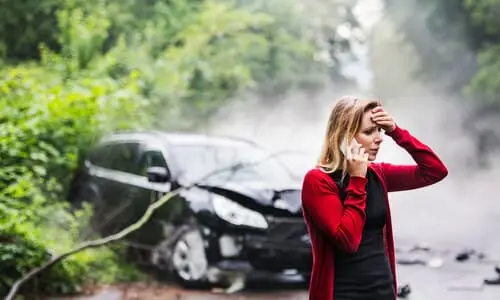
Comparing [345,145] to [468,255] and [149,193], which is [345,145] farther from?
[149,193]

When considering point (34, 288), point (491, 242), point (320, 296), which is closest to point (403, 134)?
point (320, 296)

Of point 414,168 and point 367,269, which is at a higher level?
point 414,168

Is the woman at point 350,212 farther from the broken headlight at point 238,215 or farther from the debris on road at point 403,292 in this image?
the broken headlight at point 238,215

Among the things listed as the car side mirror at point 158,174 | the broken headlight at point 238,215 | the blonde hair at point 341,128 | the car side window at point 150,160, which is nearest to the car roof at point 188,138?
the car side window at point 150,160

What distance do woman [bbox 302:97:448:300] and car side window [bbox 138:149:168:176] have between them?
3300 mm

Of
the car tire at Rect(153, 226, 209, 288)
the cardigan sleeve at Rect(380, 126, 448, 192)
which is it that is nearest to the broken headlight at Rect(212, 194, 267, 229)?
the car tire at Rect(153, 226, 209, 288)

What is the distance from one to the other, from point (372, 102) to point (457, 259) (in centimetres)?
281

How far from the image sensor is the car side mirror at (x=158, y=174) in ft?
16.5

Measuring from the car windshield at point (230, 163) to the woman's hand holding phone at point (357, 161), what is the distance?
296cm

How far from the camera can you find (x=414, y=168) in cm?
209

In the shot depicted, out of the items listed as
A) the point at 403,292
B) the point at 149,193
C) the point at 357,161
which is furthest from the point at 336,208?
the point at 149,193

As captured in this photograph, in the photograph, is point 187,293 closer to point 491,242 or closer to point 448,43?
point 491,242

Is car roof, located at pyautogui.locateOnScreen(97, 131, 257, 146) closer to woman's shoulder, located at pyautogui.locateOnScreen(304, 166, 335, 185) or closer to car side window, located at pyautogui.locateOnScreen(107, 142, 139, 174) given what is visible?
car side window, located at pyautogui.locateOnScreen(107, 142, 139, 174)

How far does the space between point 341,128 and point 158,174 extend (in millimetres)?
3303
